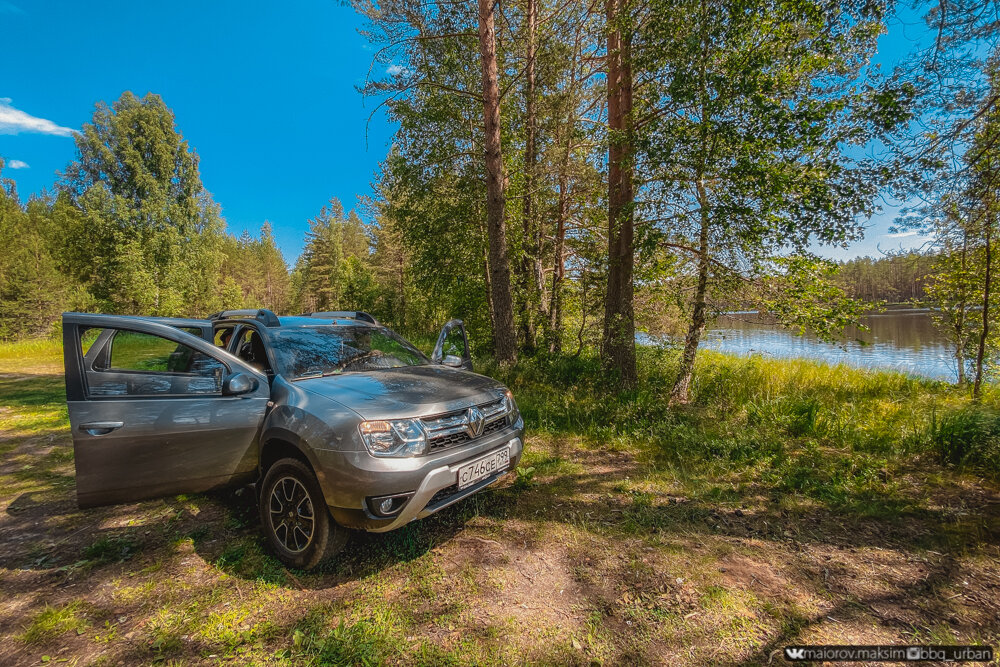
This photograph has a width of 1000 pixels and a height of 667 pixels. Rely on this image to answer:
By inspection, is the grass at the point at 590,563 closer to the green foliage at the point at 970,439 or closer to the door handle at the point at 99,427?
the green foliage at the point at 970,439

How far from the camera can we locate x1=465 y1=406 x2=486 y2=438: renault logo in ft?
9.51

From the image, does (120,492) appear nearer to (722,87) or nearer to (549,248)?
(722,87)

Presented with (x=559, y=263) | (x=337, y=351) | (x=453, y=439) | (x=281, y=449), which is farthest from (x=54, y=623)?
(x=559, y=263)

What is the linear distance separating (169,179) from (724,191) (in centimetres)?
3371

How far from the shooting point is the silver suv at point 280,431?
96.7 inches

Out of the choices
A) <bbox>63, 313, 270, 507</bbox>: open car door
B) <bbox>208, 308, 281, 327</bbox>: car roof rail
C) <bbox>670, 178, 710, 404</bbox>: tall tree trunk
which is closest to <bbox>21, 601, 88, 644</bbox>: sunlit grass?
<bbox>63, 313, 270, 507</bbox>: open car door

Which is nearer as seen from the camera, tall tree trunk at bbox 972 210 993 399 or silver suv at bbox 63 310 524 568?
silver suv at bbox 63 310 524 568

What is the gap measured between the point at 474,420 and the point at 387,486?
2.59ft

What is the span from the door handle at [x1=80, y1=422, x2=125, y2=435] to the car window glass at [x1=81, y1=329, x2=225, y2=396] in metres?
0.23

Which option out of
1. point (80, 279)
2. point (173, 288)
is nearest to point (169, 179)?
point (173, 288)

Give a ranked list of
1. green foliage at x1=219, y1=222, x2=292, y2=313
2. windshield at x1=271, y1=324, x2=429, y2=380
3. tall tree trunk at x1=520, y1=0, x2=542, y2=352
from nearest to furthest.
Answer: windshield at x1=271, y1=324, x2=429, y2=380 < tall tree trunk at x1=520, y1=0, x2=542, y2=352 < green foliage at x1=219, y1=222, x2=292, y2=313

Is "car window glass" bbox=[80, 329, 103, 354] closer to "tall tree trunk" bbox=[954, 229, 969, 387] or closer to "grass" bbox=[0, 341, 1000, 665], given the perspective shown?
"grass" bbox=[0, 341, 1000, 665]

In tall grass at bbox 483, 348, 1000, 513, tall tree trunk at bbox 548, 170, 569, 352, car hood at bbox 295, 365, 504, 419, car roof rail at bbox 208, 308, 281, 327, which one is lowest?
tall grass at bbox 483, 348, 1000, 513

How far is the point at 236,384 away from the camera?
280 centimetres
